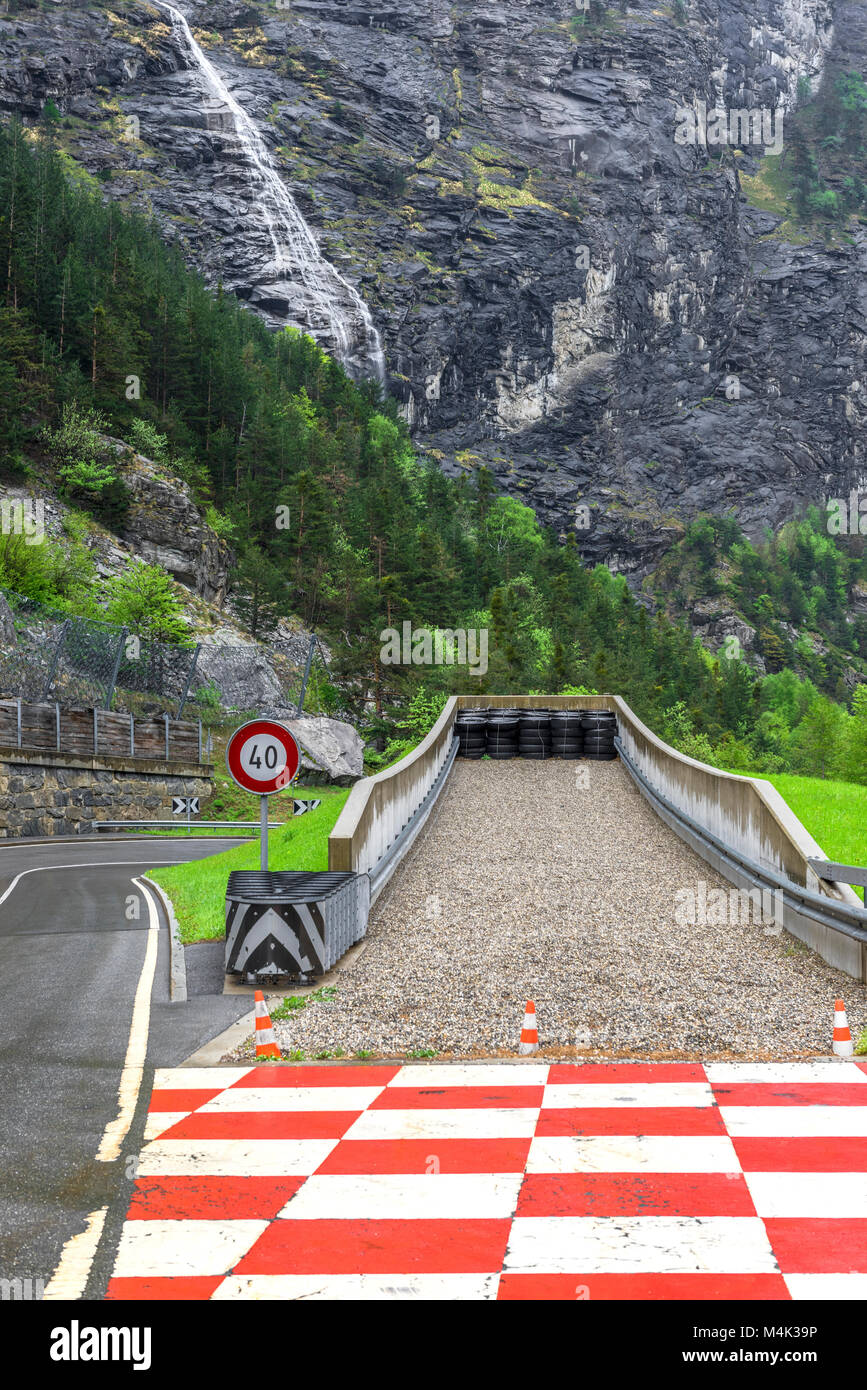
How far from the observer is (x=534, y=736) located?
3222cm

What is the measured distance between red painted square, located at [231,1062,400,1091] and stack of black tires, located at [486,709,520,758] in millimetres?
24145

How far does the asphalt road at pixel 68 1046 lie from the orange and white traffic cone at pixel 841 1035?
485cm

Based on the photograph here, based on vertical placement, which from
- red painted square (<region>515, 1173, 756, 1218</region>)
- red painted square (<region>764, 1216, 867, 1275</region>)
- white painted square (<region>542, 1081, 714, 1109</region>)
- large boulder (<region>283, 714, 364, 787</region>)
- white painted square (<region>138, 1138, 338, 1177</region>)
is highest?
red painted square (<region>764, 1216, 867, 1275</region>)

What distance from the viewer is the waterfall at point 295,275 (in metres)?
134

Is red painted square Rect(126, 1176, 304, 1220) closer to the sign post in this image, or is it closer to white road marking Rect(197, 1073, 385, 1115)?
white road marking Rect(197, 1073, 385, 1115)

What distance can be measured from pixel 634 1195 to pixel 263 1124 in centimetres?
240

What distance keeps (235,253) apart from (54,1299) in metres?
143

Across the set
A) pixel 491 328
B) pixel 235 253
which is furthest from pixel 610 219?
pixel 235 253

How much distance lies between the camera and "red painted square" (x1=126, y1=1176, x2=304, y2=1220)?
512cm

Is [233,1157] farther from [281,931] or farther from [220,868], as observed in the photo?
[220,868]

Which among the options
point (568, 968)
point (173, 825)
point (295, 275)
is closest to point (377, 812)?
point (568, 968)

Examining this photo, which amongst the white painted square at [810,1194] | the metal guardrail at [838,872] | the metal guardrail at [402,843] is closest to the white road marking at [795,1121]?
the white painted square at [810,1194]

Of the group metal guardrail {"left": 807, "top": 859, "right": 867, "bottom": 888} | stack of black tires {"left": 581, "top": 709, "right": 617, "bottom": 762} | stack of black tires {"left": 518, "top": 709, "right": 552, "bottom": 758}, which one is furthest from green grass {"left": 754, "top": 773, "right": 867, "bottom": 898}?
stack of black tires {"left": 518, "top": 709, "right": 552, "bottom": 758}

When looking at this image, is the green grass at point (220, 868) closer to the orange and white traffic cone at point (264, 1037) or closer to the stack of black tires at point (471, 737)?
the orange and white traffic cone at point (264, 1037)
